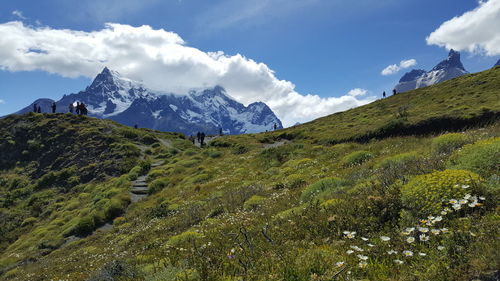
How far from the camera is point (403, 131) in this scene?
26938mm

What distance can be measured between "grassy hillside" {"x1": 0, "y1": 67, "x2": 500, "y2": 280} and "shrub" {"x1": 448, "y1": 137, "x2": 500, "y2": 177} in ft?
0.08

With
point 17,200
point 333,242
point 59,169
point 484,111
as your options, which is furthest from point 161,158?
point 333,242

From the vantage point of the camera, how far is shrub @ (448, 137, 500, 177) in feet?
22.8

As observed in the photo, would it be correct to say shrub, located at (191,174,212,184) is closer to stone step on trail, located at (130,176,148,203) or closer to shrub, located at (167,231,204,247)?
stone step on trail, located at (130,176,148,203)

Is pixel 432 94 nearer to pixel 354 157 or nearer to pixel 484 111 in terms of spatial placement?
pixel 484 111

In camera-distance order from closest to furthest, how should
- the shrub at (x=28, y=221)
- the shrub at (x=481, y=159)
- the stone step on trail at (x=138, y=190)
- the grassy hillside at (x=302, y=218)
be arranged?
the grassy hillside at (x=302, y=218) < the shrub at (x=481, y=159) < the stone step on trail at (x=138, y=190) < the shrub at (x=28, y=221)

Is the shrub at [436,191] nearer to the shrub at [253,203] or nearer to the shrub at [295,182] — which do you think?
the shrub at [253,203]

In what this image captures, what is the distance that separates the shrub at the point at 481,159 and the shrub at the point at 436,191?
938 millimetres

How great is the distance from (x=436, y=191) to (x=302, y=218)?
121 inches

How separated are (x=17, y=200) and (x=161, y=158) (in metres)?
17.3

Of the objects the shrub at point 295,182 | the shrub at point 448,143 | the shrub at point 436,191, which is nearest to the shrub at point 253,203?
the shrub at point 295,182

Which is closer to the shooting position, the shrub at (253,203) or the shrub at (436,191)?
the shrub at (436,191)

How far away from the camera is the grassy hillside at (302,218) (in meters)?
4.65

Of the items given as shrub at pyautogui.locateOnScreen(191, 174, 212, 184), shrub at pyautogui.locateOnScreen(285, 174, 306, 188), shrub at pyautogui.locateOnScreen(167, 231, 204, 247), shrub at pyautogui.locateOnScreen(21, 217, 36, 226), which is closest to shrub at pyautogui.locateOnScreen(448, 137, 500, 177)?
shrub at pyautogui.locateOnScreen(285, 174, 306, 188)
